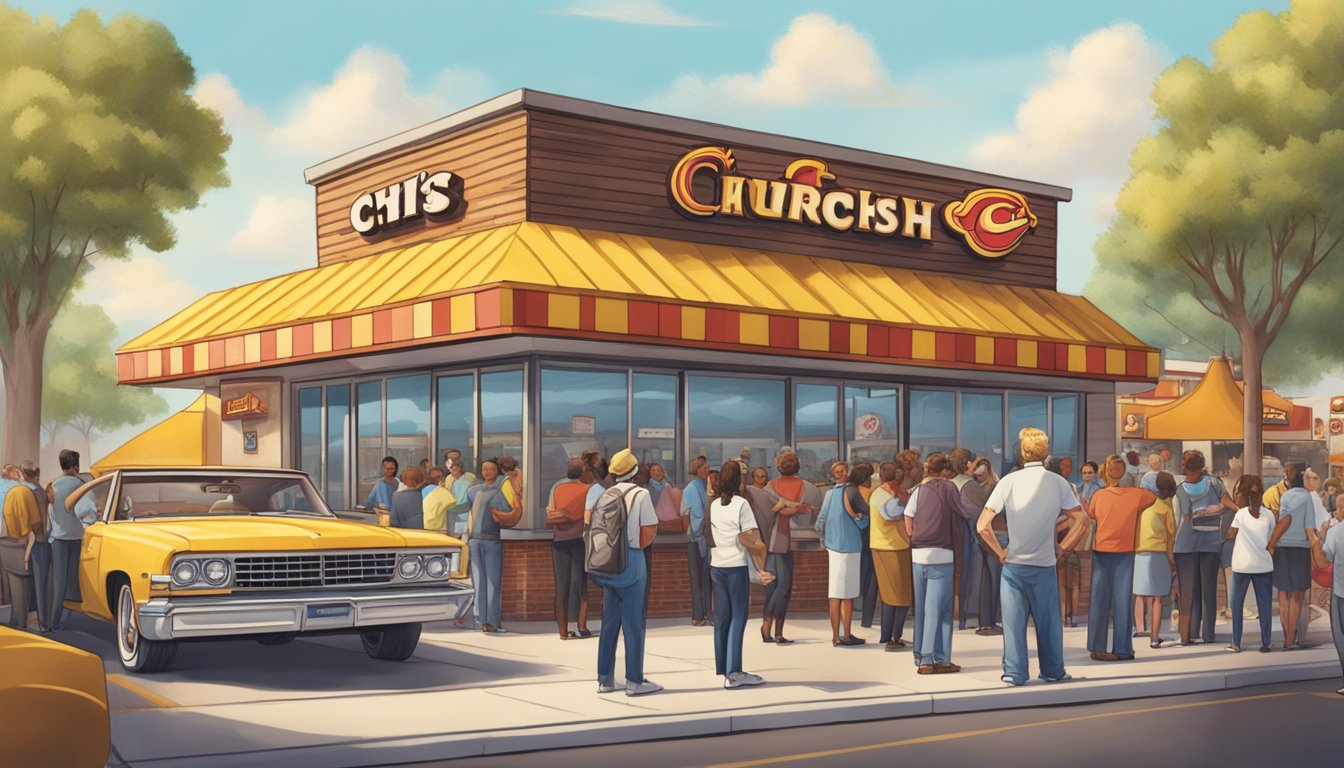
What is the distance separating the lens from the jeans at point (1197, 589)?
15352mm

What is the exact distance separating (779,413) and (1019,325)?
4.35 metres

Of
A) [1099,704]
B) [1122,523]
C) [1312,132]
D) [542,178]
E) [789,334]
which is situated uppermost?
[1312,132]

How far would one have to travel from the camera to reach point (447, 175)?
65.6 ft

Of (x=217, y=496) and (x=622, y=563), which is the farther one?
(x=217, y=496)

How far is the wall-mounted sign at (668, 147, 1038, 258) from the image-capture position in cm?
2042

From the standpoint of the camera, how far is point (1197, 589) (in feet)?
51.0

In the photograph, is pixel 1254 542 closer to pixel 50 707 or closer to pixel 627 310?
pixel 627 310

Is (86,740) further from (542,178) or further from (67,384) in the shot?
(67,384)

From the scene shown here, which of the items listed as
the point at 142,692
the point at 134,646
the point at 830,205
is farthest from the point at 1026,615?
the point at 830,205

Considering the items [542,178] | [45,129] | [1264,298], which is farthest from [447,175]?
[1264,298]

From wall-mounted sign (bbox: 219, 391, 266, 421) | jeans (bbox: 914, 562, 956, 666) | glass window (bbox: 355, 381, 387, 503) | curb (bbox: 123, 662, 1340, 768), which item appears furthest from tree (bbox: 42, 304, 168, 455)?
curb (bbox: 123, 662, 1340, 768)

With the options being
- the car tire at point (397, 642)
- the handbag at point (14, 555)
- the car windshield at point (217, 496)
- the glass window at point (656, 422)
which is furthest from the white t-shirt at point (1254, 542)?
the handbag at point (14, 555)

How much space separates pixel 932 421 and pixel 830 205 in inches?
153

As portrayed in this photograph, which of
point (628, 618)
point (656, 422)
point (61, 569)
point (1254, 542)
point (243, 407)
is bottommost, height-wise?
point (61, 569)
